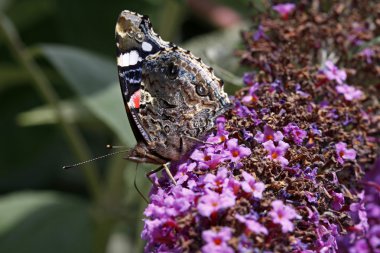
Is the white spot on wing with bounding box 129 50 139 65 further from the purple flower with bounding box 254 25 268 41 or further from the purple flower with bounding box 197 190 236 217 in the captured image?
the purple flower with bounding box 197 190 236 217

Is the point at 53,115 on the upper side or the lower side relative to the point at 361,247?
upper

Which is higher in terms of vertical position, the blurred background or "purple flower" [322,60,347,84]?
the blurred background

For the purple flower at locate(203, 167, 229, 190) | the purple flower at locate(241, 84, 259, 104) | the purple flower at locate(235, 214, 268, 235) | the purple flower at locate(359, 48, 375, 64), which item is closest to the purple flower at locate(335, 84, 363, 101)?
the purple flower at locate(359, 48, 375, 64)

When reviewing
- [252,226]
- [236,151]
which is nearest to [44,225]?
[236,151]

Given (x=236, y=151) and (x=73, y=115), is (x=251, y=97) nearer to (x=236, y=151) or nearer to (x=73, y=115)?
(x=236, y=151)

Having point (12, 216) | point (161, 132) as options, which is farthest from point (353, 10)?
point (12, 216)

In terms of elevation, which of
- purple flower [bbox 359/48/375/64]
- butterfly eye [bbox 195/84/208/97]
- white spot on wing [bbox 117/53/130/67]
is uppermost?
white spot on wing [bbox 117/53/130/67]

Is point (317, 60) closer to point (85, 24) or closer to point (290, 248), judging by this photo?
point (290, 248)
